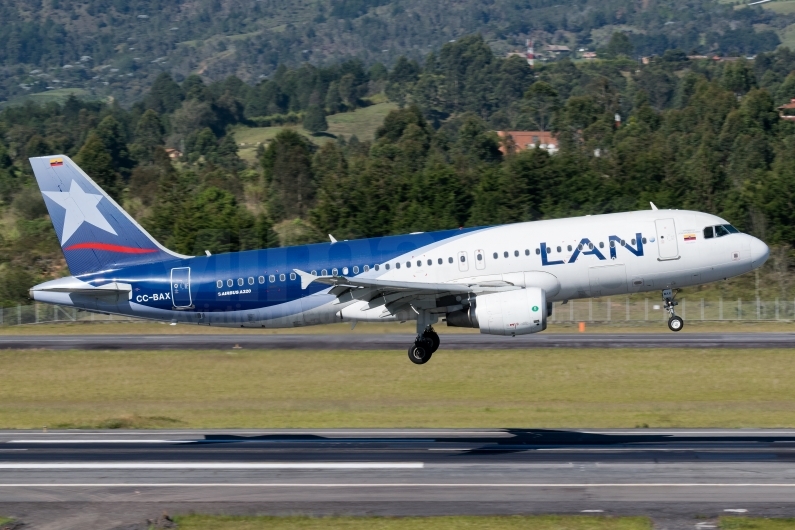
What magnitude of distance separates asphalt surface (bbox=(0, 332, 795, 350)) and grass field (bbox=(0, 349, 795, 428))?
271 cm

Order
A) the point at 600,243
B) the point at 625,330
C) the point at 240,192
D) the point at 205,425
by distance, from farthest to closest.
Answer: the point at 240,192, the point at 625,330, the point at 205,425, the point at 600,243

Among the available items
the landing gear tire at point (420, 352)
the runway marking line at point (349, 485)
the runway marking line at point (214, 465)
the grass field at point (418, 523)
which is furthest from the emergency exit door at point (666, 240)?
the grass field at point (418, 523)

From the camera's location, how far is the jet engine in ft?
143

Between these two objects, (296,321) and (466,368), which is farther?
(466,368)

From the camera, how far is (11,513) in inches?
1490

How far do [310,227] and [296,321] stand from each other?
68836 millimetres

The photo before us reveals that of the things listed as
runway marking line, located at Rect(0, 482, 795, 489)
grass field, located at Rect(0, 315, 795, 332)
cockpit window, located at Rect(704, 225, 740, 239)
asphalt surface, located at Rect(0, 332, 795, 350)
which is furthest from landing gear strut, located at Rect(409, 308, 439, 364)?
grass field, located at Rect(0, 315, 795, 332)

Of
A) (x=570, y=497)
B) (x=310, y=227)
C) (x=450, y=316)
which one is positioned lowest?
(x=570, y=497)

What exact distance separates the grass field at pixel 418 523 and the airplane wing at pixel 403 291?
9.89m

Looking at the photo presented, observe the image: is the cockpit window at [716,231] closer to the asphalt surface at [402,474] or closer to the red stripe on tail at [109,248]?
the asphalt surface at [402,474]

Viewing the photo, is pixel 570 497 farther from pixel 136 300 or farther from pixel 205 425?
pixel 205 425

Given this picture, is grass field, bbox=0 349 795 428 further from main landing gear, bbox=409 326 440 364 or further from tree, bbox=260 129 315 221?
tree, bbox=260 129 315 221

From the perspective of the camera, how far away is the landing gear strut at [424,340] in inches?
1820

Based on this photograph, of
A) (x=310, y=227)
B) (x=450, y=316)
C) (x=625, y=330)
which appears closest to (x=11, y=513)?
(x=450, y=316)
